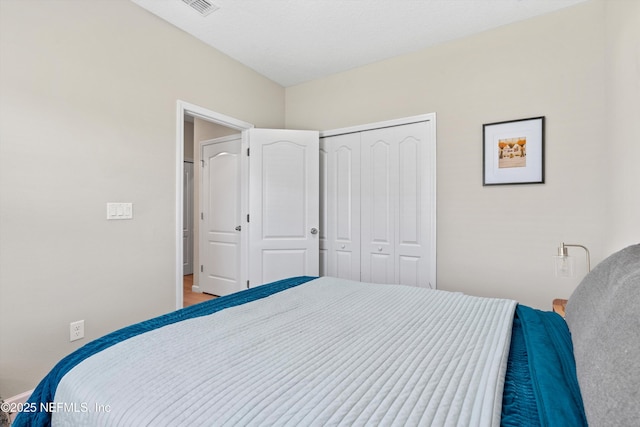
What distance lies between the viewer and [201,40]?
9.17 ft

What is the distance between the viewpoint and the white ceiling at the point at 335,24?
7.58 feet

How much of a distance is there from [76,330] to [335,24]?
2966mm

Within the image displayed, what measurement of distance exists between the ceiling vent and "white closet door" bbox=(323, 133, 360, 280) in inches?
64.9

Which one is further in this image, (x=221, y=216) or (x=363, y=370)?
(x=221, y=216)

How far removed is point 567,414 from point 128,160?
267 cm

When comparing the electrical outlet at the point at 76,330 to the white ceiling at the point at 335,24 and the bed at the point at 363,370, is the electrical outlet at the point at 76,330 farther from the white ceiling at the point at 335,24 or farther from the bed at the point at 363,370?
the white ceiling at the point at 335,24

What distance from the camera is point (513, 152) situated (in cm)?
250

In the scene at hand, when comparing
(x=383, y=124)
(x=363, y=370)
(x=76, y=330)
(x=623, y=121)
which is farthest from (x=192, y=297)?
(x=623, y=121)

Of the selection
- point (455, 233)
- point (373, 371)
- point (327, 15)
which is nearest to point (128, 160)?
point (327, 15)

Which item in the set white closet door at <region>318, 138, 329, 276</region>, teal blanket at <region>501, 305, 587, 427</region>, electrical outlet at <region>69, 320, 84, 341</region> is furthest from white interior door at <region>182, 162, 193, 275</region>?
teal blanket at <region>501, 305, 587, 427</region>

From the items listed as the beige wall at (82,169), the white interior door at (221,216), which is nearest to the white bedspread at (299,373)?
the beige wall at (82,169)

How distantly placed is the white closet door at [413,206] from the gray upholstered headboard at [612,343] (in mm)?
1885

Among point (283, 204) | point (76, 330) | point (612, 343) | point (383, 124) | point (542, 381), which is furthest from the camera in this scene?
point (283, 204)

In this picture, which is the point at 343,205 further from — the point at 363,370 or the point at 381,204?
the point at 363,370
